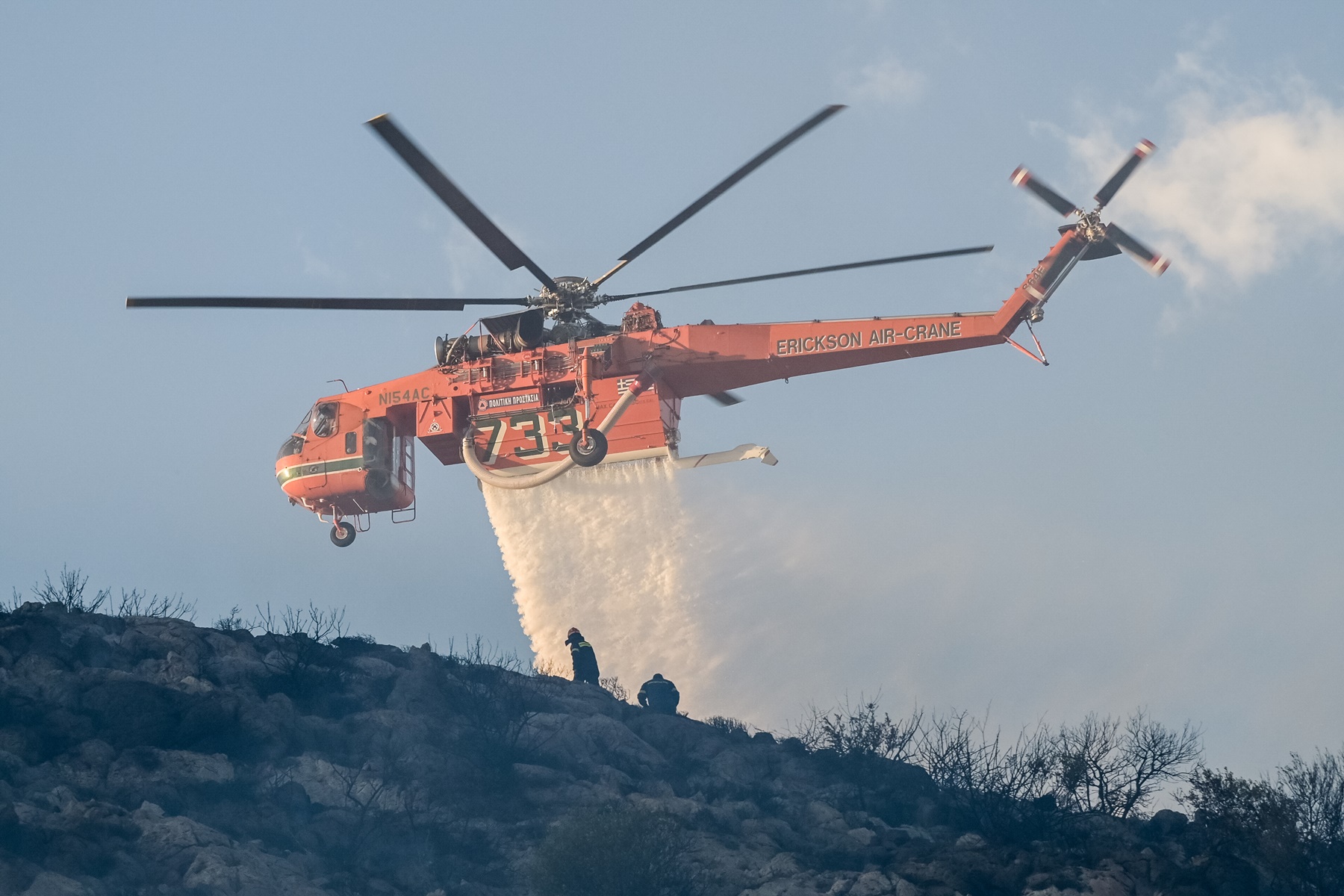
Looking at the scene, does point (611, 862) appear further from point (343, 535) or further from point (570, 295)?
point (343, 535)

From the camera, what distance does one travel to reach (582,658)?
117 ft

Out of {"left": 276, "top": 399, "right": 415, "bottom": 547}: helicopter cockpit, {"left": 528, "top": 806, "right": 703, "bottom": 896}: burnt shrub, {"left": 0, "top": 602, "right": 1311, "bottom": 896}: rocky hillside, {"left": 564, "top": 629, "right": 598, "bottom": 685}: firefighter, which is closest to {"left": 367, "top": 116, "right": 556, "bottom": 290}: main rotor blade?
{"left": 276, "top": 399, "right": 415, "bottom": 547}: helicopter cockpit

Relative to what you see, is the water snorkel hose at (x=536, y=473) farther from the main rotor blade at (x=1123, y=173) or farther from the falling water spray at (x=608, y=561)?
the main rotor blade at (x=1123, y=173)

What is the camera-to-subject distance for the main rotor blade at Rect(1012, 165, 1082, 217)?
30281 mm

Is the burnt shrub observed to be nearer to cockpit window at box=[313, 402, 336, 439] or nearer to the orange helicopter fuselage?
the orange helicopter fuselage

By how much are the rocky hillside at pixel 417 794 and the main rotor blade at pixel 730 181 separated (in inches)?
423

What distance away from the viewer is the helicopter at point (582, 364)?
100.0ft

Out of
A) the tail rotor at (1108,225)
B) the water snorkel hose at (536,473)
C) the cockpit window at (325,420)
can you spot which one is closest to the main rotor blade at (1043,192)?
the tail rotor at (1108,225)

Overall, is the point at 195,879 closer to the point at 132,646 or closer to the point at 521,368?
the point at 132,646

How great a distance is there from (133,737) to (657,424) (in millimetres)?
12326

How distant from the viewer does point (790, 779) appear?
33688 millimetres

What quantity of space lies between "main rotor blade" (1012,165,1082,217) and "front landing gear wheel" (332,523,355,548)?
715 inches

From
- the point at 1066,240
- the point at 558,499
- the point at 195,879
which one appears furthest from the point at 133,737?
the point at 1066,240

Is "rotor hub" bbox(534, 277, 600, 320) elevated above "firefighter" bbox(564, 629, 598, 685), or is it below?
above
